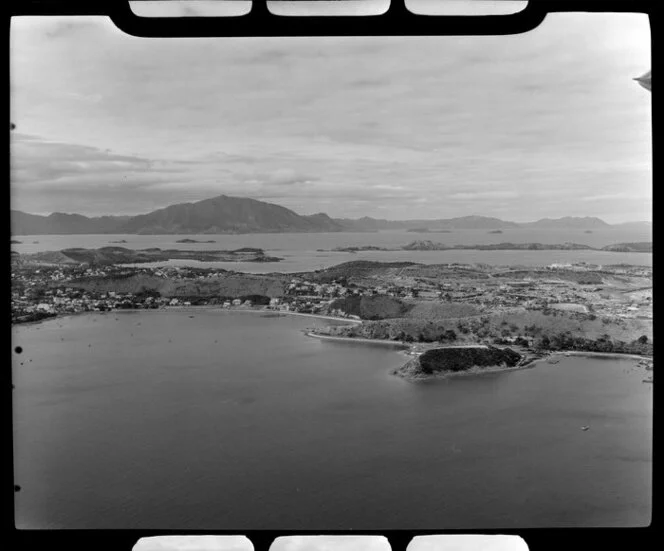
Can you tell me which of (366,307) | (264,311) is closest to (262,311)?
(264,311)

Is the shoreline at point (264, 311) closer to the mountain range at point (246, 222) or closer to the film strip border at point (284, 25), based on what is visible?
the mountain range at point (246, 222)

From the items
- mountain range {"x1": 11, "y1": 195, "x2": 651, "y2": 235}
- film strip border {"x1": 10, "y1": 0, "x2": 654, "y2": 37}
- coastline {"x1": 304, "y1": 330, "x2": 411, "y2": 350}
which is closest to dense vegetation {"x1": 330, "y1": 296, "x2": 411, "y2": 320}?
coastline {"x1": 304, "y1": 330, "x2": 411, "y2": 350}

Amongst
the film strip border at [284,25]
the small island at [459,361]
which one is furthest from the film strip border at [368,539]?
the small island at [459,361]

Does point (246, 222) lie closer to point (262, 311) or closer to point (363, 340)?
point (262, 311)

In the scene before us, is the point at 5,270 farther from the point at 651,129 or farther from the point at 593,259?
the point at 593,259

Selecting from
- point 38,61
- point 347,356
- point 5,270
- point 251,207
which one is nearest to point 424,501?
point 347,356
